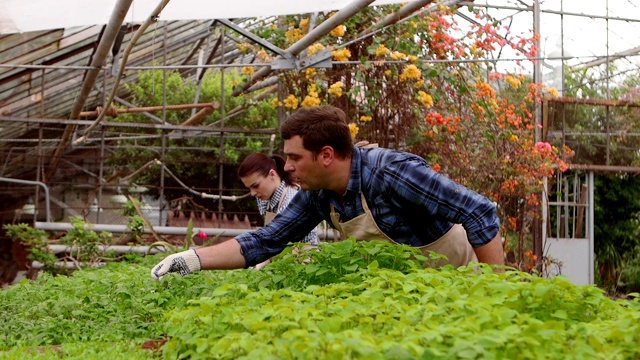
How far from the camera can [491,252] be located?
3826 millimetres

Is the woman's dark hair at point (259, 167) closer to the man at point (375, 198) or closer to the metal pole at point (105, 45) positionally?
the metal pole at point (105, 45)

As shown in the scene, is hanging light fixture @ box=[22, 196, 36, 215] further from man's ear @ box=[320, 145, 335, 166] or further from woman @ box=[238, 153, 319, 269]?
man's ear @ box=[320, 145, 335, 166]

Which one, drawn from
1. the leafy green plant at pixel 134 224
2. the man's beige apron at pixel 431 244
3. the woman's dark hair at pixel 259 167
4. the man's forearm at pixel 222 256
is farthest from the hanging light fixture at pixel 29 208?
the man's beige apron at pixel 431 244

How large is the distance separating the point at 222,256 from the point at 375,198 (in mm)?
746

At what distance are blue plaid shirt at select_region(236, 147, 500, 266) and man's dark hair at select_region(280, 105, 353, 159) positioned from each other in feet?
0.26

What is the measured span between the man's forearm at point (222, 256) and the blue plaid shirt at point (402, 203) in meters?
0.04

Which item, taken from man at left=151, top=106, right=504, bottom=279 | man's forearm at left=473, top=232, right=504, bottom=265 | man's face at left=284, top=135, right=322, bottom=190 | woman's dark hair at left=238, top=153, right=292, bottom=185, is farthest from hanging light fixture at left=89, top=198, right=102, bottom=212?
man's forearm at left=473, top=232, right=504, bottom=265

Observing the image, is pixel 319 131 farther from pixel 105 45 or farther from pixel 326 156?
pixel 105 45

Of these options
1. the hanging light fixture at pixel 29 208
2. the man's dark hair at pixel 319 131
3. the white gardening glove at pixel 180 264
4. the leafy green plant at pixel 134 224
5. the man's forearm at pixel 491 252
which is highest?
the man's dark hair at pixel 319 131

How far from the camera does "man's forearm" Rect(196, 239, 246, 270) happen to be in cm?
414

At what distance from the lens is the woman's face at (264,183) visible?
Result: 6305 millimetres

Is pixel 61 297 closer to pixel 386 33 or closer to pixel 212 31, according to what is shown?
pixel 386 33

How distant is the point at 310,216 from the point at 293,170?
0.48 m

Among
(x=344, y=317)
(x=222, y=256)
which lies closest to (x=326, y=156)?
(x=222, y=256)
